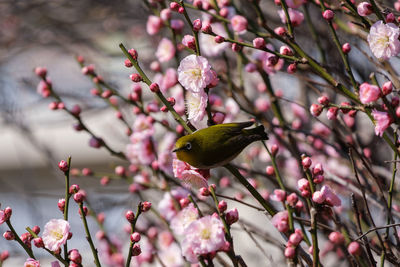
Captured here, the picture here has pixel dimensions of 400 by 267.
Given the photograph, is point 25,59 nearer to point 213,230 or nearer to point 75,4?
point 75,4

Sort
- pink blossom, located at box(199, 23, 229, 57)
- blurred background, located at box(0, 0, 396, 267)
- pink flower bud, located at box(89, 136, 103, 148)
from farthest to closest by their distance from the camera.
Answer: blurred background, located at box(0, 0, 396, 267) → pink blossom, located at box(199, 23, 229, 57) → pink flower bud, located at box(89, 136, 103, 148)

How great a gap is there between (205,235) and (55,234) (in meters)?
0.37

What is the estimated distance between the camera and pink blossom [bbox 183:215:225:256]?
3.60ft

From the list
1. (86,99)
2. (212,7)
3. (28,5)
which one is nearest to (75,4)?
(28,5)

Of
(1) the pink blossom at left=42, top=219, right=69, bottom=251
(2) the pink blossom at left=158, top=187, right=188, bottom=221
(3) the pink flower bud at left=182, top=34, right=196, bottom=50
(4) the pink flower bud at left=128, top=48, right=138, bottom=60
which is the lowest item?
(2) the pink blossom at left=158, top=187, right=188, bottom=221

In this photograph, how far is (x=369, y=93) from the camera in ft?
3.96

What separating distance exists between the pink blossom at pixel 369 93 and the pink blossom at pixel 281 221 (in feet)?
1.07

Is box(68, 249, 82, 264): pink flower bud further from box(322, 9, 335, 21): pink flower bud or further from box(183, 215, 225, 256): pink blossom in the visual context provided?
box(322, 9, 335, 21): pink flower bud

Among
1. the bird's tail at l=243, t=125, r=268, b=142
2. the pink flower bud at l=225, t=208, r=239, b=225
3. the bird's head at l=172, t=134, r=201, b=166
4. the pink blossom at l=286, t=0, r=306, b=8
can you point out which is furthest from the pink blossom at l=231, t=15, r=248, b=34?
the pink flower bud at l=225, t=208, r=239, b=225

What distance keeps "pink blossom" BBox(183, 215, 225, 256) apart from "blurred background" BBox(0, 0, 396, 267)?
0.74 metres

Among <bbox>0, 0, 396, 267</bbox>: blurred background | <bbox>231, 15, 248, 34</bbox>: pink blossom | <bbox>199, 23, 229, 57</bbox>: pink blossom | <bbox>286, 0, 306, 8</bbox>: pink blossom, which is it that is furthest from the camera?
<bbox>0, 0, 396, 267</bbox>: blurred background

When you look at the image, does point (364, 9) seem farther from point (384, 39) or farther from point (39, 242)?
point (39, 242)

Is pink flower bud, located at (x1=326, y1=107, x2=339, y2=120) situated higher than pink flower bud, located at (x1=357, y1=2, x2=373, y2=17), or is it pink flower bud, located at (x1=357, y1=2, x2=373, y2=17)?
pink flower bud, located at (x1=357, y1=2, x2=373, y2=17)

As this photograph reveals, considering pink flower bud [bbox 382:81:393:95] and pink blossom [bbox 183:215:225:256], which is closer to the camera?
pink blossom [bbox 183:215:225:256]
